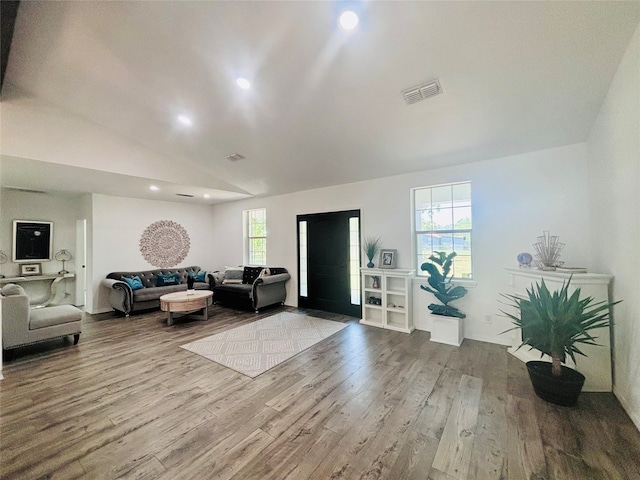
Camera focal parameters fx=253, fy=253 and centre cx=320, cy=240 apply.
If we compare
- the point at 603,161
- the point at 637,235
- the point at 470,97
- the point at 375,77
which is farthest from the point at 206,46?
the point at 603,161

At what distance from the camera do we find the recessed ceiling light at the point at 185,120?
338 cm

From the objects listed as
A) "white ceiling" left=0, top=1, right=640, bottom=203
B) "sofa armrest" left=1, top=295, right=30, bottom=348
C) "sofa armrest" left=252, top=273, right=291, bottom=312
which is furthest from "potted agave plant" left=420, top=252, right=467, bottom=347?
"sofa armrest" left=1, top=295, right=30, bottom=348

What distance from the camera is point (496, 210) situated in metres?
3.48

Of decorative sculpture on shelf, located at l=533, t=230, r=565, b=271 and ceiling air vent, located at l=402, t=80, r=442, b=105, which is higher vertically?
ceiling air vent, located at l=402, t=80, r=442, b=105

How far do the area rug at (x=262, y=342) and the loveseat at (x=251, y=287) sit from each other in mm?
705

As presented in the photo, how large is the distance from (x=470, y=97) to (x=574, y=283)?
2054 millimetres

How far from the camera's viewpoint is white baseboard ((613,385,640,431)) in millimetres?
1843

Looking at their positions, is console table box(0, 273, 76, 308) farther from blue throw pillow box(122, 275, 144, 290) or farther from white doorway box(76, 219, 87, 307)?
blue throw pillow box(122, 275, 144, 290)

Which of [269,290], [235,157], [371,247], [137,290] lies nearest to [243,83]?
[235,157]

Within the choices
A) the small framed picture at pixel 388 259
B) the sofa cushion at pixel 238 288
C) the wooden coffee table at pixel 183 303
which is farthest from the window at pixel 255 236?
the small framed picture at pixel 388 259

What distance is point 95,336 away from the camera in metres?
3.90

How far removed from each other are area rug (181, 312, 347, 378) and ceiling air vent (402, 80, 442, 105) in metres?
3.22

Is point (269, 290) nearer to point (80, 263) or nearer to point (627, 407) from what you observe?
point (80, 263)

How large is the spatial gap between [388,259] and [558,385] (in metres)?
2.49
